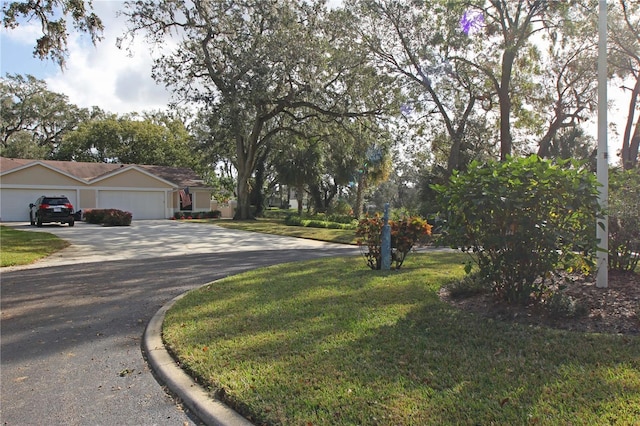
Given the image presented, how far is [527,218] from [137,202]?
112ft

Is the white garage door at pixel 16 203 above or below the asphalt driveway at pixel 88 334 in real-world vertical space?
above

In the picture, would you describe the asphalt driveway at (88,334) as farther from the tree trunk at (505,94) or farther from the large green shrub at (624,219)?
the tree trunk at (505,94)

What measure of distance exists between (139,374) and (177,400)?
755mm

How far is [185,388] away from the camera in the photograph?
3607 millimetres

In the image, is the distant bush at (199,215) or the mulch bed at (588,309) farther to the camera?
the distant bush at (199,215)

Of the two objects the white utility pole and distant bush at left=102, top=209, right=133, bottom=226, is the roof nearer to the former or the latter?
distant bush at left=102, top=209, right=133, bottom=226

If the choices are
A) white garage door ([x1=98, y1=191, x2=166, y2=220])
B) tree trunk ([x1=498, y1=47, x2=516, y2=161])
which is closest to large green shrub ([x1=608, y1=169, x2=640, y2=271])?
tree trunk ([x1=498, y1=47, x2=516, y2=161])

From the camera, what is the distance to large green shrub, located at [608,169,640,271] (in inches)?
237

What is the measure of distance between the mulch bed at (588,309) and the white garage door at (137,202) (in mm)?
32690

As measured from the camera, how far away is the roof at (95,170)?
3079cm

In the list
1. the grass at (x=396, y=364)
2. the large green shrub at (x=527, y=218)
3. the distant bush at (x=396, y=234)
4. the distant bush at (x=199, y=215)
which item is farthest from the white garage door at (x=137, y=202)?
the large green shrub at (x=527, y=218)

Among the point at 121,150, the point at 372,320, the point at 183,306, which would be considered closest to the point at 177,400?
the point at 372,320

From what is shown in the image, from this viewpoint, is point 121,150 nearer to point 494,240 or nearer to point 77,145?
point 77,145

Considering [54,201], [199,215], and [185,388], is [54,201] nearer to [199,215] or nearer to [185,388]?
[199,215]
